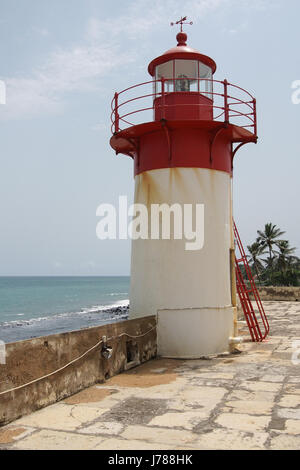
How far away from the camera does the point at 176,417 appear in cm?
547

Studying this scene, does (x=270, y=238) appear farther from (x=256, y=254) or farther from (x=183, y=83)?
(x=183, y=83)

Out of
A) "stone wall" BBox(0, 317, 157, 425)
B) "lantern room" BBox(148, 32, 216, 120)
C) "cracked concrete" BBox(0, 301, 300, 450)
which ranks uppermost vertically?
"lantern room" BBox(148, 32, 216, 120)

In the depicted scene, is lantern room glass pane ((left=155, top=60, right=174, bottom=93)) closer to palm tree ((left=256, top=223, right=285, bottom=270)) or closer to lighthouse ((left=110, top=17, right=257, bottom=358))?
lighthouse ((left=110, top=17, right=257, bottom=358))

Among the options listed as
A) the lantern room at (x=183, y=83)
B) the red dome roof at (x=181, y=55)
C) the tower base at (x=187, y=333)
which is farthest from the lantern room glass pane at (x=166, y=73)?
the tower base at (x=187, y=333)

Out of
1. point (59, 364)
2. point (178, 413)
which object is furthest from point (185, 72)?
point (178, 413)

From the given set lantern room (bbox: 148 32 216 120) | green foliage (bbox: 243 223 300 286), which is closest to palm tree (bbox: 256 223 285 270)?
green foliage (bbox: 243 223 300 286)

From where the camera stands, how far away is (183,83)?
10.5 m

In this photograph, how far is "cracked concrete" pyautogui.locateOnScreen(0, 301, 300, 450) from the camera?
A: 4688 millimetres

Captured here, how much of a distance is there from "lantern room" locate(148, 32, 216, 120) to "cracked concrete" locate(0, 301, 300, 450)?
544 cm

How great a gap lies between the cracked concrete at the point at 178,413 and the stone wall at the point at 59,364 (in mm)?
165
